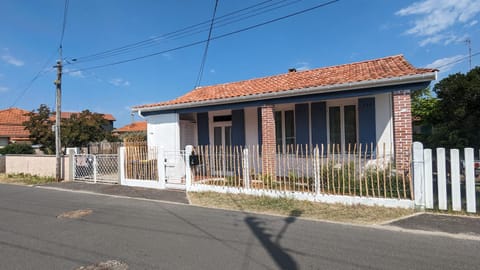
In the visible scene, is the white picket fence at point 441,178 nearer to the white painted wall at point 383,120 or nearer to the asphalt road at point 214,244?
the asphalt road at point 214,244

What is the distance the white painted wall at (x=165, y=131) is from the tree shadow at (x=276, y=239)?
6.53m

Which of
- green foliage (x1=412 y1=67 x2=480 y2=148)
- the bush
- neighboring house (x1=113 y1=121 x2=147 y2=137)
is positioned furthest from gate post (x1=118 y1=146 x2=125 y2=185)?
neighboring house (x1=113 y1=121 x2=147 y2=137)

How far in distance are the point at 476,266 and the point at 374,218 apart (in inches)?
87.9

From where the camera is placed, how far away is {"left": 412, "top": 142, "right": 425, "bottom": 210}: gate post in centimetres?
628

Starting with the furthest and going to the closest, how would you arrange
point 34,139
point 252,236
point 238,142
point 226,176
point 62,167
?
1. point 34,139
2. point 62,167
3. point 238,142
4. point 226,176
5. point 252,236

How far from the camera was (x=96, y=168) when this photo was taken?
41.1ft

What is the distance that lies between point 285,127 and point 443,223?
261 inches

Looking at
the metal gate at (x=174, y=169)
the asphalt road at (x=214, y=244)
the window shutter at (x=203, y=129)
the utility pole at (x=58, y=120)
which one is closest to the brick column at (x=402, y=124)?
the asphalt road at (x=214, y=244)

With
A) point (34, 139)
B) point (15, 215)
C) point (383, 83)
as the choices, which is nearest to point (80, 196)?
point (15, 215)

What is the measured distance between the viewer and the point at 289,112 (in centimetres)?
1139

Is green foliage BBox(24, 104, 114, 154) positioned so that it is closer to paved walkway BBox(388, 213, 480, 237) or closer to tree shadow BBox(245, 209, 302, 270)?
tree shadow BBox(245, 209, 302, 270)

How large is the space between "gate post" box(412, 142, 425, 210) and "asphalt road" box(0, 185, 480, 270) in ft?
5.13

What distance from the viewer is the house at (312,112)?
7.98 meters

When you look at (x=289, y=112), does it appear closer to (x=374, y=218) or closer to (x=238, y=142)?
(x=238, y=142)
